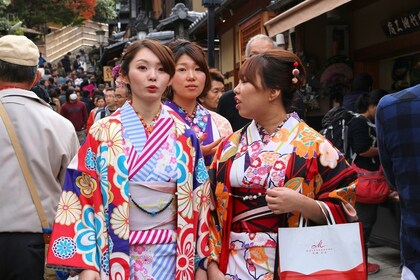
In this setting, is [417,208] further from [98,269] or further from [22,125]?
[22,125]

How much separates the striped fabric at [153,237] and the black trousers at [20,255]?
0.84 metres

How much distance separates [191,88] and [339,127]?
3.06m

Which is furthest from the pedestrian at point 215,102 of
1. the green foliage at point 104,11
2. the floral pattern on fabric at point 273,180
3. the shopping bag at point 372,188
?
the green foliage at point 104,11

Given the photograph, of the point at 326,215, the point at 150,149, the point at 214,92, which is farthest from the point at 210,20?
the point at 326,215

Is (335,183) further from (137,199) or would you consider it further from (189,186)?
(137,199)

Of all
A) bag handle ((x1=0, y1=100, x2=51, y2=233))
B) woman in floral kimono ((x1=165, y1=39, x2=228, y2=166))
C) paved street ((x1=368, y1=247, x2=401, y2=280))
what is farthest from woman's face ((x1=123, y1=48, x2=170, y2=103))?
paved street ((x1=368, y1=247, x2=401, y2=280))

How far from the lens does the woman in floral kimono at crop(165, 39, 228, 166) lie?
3547 millimetres

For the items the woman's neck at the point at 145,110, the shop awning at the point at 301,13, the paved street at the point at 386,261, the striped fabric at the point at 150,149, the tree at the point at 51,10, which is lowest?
the paved street at the point at 386,261

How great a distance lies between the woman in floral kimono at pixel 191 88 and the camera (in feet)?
11.6

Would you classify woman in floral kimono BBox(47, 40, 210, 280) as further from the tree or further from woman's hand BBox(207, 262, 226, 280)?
the tree

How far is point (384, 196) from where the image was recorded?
587 centimetres

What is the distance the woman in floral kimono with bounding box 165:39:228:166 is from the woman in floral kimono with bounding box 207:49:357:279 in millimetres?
684

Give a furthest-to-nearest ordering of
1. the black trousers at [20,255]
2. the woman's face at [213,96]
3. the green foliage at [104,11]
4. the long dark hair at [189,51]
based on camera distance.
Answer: the green foliage at [104,11]
the woman's face at [213,96]
the long dark hair at [189,51]
the black trousers at [20,255]

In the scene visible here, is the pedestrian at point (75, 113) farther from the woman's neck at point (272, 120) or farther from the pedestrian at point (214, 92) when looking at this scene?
the woman's neck at point (272, 120)
